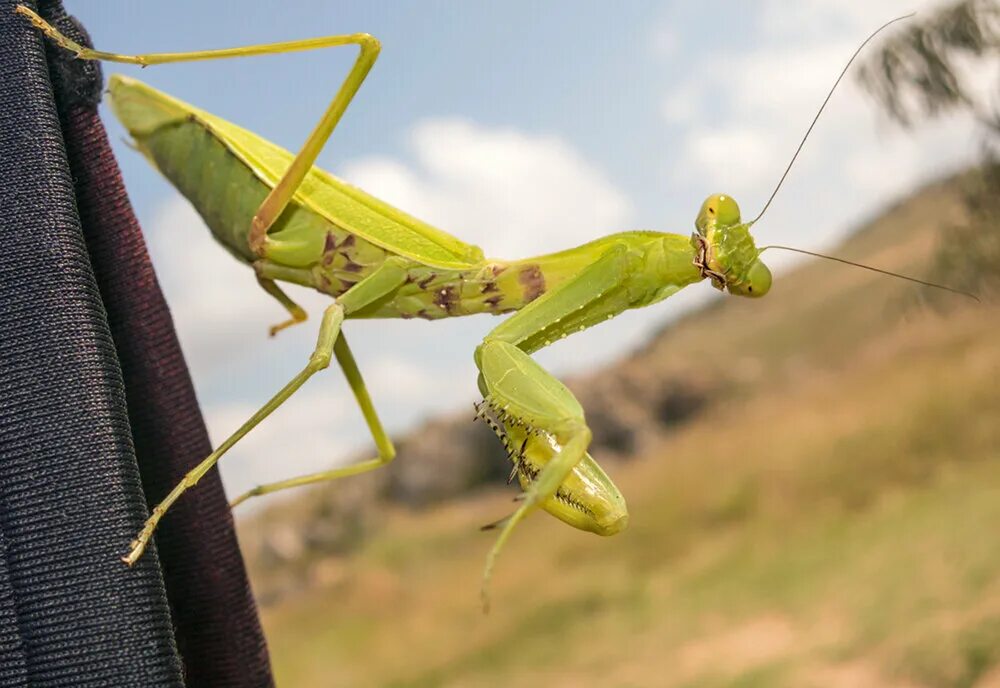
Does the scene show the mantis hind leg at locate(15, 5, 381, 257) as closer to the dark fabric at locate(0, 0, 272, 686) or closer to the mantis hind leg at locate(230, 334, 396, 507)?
the dark fabric at locate(0, 0, 272, 686)

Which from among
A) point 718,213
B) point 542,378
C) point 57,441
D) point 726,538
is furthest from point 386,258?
point 726,538

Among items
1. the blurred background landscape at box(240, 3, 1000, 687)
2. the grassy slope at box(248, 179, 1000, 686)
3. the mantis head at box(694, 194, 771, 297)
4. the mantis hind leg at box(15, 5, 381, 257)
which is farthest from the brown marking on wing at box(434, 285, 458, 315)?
the grassy slope at box(248, 179, 1000, 686)

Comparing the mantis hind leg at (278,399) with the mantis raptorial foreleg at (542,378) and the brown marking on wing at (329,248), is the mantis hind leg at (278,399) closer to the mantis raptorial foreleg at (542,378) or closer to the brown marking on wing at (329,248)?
the brown marking on wing at (329,248)

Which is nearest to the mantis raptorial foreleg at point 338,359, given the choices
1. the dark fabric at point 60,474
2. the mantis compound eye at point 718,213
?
the dark fabric at point 60,474

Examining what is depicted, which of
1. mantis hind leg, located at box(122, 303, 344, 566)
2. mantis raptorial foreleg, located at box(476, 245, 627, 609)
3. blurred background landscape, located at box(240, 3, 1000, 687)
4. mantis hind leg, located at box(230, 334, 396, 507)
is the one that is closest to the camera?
mantis raptorial foreleg, located at box(476, 245, 627, 609)

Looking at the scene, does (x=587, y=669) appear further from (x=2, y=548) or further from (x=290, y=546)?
(x=290, y=546)

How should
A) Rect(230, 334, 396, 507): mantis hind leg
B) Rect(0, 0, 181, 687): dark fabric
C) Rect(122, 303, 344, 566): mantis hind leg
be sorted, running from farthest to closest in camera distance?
Rect(230, 334, 396, 507): mantis hind leg → Rect(122, 303, 344, 566): mantis hind leg → Rect(0, 0, 181, 687): dark fabric
